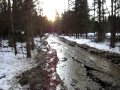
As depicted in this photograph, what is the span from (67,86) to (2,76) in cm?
406

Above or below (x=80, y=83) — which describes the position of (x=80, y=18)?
above

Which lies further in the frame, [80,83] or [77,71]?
[77,71]

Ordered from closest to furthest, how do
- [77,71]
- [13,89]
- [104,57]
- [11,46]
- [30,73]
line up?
[13,89]
[30,73]
[77,71]
[104,57]
[11,46]

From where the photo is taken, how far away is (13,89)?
32.1ft

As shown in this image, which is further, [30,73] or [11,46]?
[11,46]

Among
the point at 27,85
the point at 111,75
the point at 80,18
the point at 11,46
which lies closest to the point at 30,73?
the point at 27,85

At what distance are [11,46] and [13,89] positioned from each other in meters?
15.8

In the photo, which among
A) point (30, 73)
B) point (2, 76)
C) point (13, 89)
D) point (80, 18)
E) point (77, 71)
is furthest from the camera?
point (80, 18)

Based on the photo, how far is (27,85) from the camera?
10477mm

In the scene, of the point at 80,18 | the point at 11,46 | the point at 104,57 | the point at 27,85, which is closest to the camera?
the point at 27,85

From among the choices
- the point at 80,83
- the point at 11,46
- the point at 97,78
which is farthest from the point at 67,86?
the point at 11,46

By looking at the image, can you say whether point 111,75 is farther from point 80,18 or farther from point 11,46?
point 80,18

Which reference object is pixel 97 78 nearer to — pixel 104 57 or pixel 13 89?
pixel 13 89

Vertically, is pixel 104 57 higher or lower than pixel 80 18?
lower
